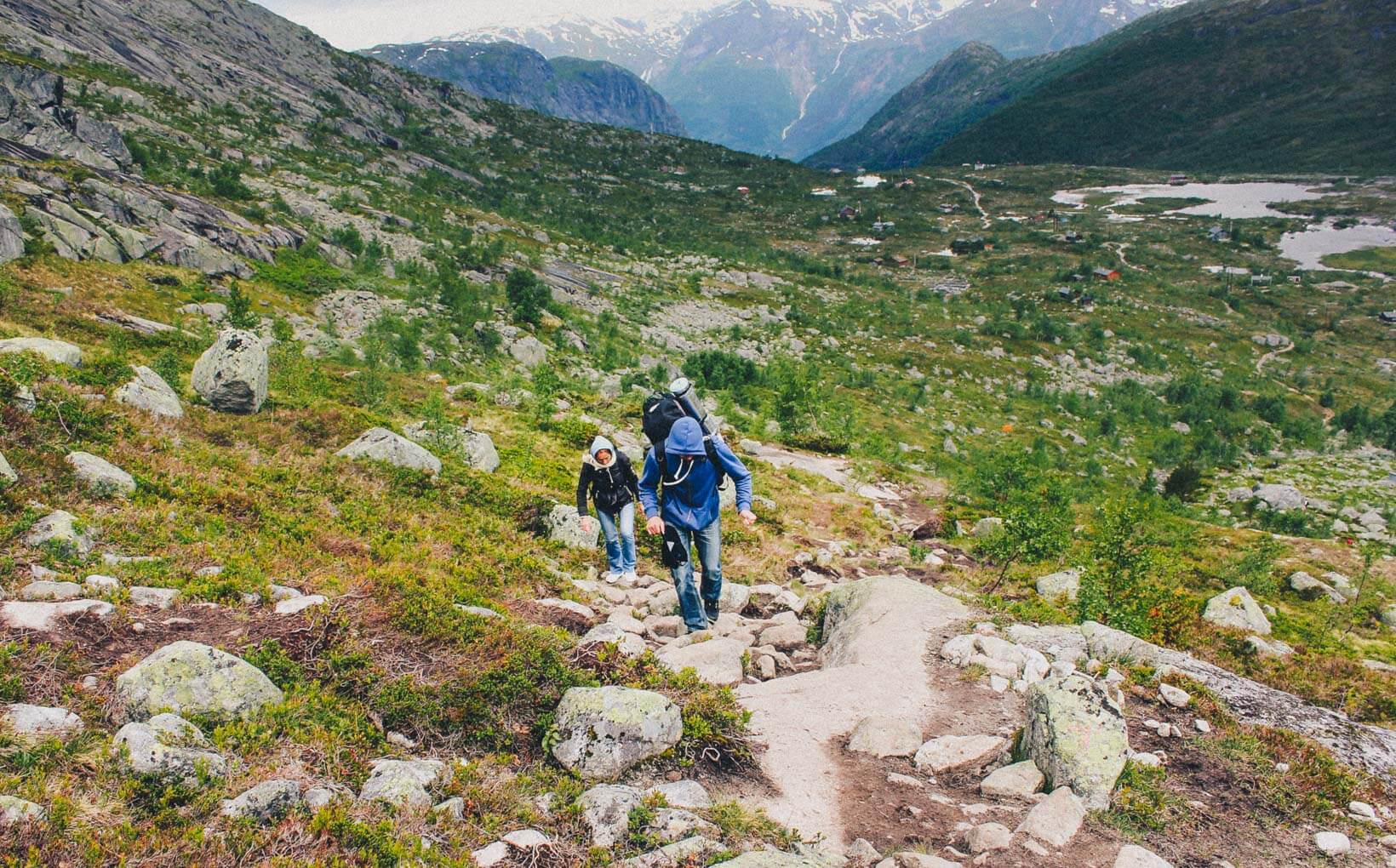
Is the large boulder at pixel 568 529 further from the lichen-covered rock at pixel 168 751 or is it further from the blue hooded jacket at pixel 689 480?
the lichen-covered rock at pixel 168 751

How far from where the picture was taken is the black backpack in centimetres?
792

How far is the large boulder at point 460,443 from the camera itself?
13734mm

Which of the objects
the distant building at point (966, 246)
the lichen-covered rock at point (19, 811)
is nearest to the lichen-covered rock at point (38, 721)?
the lichen-covered rock at point (19, 811)

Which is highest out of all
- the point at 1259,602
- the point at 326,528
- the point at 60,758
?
the point at 60,758

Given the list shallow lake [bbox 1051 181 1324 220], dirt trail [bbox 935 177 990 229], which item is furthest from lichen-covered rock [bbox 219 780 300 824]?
shallow lake [bbox 1051 181 1324 220]

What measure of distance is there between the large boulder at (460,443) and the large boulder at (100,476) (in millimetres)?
5840

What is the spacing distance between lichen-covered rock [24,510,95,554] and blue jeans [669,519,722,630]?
629 centimetres

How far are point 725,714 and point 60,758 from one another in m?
4.82

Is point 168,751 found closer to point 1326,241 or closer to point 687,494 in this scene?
point 687,494

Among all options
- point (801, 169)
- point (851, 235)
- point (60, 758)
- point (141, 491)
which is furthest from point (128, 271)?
point (801, 169)

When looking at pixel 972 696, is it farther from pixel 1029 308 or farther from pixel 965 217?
pixel 965 217

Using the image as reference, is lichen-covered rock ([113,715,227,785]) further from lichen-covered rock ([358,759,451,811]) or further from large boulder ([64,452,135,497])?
large boulder ([64,452,135,497])

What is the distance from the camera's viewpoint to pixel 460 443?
13.9 m

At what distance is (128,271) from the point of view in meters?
20.0
